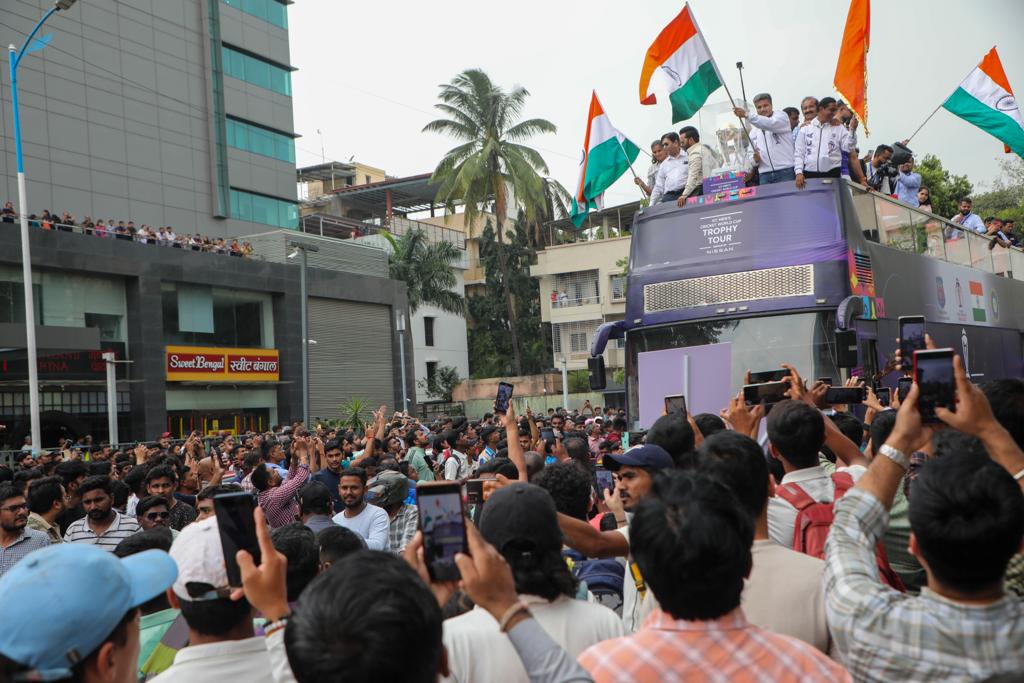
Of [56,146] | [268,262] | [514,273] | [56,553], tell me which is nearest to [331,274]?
[268,262]

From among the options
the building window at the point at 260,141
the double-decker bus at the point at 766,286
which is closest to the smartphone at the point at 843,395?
the double-decker bus at the point at 766,286

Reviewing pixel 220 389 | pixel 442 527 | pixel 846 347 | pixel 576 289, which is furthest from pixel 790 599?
pixel 576 289

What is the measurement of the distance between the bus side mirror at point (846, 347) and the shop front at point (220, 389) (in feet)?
96.9

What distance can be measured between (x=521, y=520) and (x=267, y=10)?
158 feet

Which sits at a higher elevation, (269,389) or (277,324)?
(277,324)

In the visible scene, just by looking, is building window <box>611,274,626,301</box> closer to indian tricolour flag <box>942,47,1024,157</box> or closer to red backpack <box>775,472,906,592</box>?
indian tricolour flag <box>942,47,1024,157</box>

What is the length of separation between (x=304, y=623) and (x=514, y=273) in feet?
183

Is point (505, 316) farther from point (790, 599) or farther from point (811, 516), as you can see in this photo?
point (790, 599)

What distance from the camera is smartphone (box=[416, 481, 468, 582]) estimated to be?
2482 millimetres

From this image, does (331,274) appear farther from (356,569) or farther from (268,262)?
(356,569)

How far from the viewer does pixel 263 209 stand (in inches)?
1801

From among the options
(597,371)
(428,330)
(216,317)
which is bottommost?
(597,371)

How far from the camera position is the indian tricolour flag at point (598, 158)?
17234 millimetres

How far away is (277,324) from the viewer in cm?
4091
